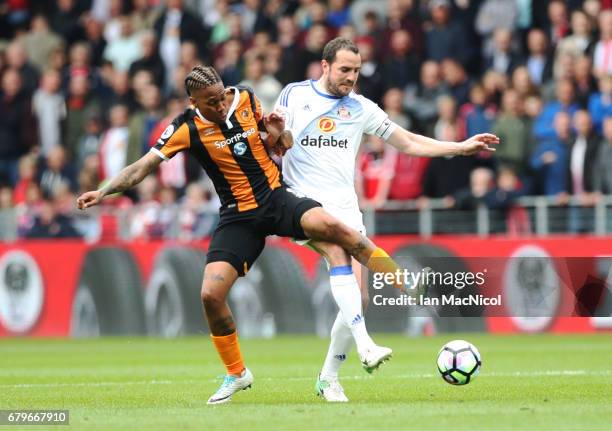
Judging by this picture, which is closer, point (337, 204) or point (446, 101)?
point (337, 204)

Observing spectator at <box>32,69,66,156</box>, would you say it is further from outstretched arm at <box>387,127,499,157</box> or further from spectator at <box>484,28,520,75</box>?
outstretched arm at <box>387,127,499,157</box>

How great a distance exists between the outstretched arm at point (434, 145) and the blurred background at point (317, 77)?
7.70 meters

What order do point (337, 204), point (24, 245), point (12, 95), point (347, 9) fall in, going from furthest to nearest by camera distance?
1. point (12, 95)
2. point (347, 9)
3. point (24, 245)
4. point (337, 204)

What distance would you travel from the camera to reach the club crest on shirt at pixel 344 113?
11.1 m

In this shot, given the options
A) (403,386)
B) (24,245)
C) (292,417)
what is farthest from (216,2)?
(292,417)

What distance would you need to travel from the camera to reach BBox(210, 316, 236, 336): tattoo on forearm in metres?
10.7

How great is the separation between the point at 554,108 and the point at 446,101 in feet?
4.96

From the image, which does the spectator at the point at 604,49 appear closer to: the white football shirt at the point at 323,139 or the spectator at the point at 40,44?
the white football shirt at the point at 323,139

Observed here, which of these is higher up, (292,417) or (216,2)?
(216,2)

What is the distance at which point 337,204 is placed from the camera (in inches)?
436

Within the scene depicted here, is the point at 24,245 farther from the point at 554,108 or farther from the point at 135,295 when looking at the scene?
the point at 554,108

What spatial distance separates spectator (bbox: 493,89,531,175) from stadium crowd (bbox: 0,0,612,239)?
0.02m

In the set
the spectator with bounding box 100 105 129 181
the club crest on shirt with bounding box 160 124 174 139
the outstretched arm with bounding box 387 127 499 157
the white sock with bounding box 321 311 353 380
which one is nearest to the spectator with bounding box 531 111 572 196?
the spectator with bounding box 100 105 129 181

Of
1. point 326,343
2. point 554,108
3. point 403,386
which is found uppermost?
point 554,108
